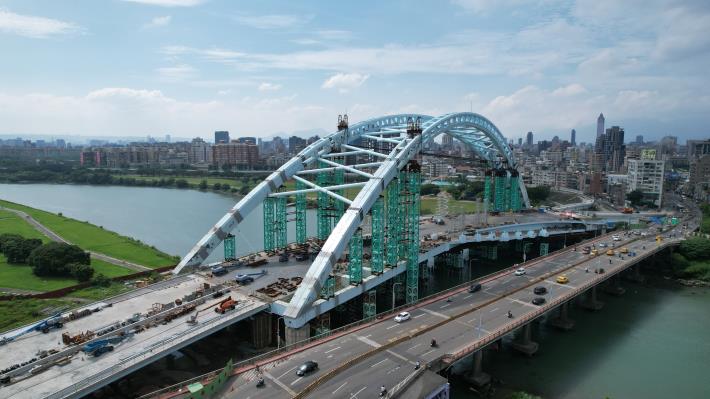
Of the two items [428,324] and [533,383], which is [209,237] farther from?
[533,383]

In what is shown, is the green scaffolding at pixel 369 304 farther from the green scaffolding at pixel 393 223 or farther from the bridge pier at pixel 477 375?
the bridge pier at pixel 477 375

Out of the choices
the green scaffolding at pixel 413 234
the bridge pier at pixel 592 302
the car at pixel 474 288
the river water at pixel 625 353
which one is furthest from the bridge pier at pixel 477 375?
the bridge pier at pixel 592 302

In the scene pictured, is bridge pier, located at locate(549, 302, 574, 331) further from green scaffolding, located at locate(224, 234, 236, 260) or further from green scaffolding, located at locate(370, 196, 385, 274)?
green scaffolding, located at locate(224, 234, 236, 260)

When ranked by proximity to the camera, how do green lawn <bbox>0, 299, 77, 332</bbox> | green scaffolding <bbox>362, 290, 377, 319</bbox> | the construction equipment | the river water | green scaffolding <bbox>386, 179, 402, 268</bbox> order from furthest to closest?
green scaffolding <bbox>386, 179, 402, 268</bbox> → green scaffolding <bbox>362, 290, 377, 319</bbox> → green lawn <bbox>0, 299, 77, 332</bbox> → the construction equipment → the river water

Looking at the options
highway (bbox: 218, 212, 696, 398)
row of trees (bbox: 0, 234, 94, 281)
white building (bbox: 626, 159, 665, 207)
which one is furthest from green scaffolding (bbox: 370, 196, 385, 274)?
white building (bbox: 626, 159, 665, 207)

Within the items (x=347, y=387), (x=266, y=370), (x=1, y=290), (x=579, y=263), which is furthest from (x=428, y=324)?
(x=1, y=290)

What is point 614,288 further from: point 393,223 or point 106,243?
point 106,243
